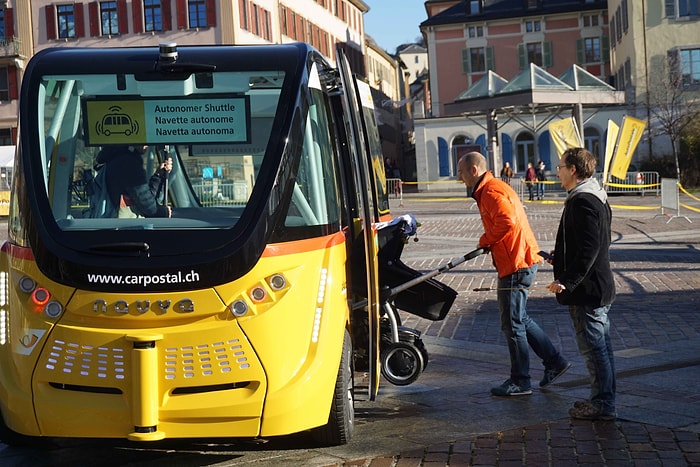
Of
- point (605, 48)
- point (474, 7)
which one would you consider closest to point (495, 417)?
point (605, 48)

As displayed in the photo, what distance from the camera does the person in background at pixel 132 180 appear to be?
20.3ft

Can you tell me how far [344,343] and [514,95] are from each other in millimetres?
35992

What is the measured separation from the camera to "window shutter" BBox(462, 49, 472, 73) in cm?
7056

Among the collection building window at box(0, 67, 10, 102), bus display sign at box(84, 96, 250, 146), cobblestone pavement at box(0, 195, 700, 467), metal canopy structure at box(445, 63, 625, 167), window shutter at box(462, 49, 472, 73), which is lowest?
cobblestone pavement at box(0, 195, 700, 467)

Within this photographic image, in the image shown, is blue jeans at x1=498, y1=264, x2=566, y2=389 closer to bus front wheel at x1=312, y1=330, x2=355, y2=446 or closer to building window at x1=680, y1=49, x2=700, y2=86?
bus front wheel at x1=312, y1=330, x2=355, y2=446

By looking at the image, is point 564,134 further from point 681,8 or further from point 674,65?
point 681,8

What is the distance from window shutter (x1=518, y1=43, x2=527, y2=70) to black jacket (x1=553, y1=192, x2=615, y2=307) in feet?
211

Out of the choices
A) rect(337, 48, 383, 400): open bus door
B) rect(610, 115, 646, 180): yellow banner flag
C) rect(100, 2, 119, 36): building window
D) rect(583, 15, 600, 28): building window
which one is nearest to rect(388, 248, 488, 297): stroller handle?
rect(337, 48, 383, 400): open bus door

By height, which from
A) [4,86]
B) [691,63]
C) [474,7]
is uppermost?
[474,7]

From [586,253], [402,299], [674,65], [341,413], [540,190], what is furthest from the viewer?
[674,65]

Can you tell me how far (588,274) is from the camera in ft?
22.9

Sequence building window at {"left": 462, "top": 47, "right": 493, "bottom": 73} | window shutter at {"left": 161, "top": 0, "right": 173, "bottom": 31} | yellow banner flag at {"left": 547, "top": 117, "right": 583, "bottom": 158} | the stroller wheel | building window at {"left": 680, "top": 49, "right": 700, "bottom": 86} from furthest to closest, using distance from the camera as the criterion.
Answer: building window at {"left": 462, "top": 47, "right": 493, "bottom": 73} → window shutter at {"left": 161, "top": 0, "right": 173, "bottom": 31} → building window at {"left": 680, "top": 49, "right": 700, "bottom": 86} → yellow banner flag at {"left": 547, "top": 117, "right": 583, "bottom": 158} → the stroller wheel

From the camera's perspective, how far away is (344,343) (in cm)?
644

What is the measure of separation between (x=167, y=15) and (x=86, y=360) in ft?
178
